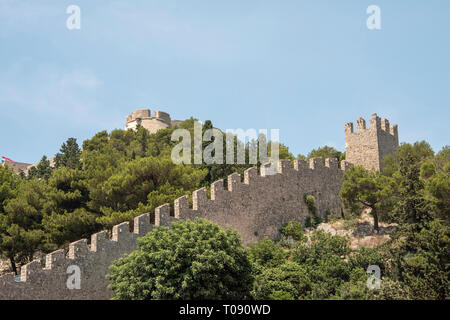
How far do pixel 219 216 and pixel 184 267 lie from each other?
5.81 metres

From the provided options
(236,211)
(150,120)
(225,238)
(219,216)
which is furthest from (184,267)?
(150,120)

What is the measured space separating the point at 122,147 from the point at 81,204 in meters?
19.3

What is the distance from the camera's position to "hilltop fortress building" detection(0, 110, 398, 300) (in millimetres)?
18141

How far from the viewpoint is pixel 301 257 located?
21.4m


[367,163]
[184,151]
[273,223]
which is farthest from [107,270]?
[367,163]

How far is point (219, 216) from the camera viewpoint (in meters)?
22.9

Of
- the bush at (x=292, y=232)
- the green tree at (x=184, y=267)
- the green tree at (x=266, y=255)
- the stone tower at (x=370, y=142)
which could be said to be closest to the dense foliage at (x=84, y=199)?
the green tree at (x=266, y=255)

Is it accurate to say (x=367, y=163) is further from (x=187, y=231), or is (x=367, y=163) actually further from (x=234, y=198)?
(x=187, y=231)

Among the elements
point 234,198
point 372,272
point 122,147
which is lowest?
point 372,272

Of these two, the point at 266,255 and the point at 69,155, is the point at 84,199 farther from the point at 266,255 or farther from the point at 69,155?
the point at 69,155

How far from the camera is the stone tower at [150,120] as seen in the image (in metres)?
54.9

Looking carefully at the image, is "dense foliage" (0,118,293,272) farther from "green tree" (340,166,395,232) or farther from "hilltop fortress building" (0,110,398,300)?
"green tree" (340,166,395,232)

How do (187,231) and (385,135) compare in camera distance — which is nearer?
(187,231)

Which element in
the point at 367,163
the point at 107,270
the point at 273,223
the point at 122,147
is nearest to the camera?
the point at 107,270
